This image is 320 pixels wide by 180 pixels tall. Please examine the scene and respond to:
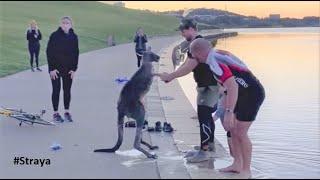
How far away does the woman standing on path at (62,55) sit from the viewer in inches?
437

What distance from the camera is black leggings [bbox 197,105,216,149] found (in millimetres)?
8562

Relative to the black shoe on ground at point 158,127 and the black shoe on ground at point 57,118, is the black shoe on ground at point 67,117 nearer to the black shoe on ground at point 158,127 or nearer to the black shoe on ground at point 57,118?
the black shoe on ground at point 57,118

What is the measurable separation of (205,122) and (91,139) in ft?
6.85

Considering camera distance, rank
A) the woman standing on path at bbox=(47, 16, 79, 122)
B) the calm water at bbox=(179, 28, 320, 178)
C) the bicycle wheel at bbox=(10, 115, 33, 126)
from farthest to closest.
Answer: the woman standing on path at bbox=(47, 16, 79, 122)
the bicycle wheel at bbox=(10, 115, 33, 126)
the calm water at bbox=(179, 28, 320, 178)

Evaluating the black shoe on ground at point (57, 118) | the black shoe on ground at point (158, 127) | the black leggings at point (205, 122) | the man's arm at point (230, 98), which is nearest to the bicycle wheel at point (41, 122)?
the black shoe on ground at point (57, 118)

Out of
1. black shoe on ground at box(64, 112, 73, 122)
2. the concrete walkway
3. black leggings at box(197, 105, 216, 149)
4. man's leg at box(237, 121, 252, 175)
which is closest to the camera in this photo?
man's leg at box(237, 121, 252, 175)

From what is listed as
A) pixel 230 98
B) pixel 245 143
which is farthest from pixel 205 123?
pixel 230 98

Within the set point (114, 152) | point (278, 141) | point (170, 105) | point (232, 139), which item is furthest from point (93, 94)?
point (232, 139)

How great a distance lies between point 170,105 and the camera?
14.1 metres

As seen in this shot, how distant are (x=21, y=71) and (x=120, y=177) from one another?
15500 millimetres

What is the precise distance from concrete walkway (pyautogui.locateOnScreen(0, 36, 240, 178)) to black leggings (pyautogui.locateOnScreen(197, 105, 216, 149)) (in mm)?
332

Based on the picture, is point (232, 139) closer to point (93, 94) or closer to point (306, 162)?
point (306, 162)

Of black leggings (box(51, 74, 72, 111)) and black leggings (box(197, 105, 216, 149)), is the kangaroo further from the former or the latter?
black leggings (box(51, 74, 72, 111))

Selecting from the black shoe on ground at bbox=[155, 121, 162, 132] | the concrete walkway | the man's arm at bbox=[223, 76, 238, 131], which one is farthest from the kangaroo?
the black shoe on ground at bbox=[155, 121, 162, 132]
